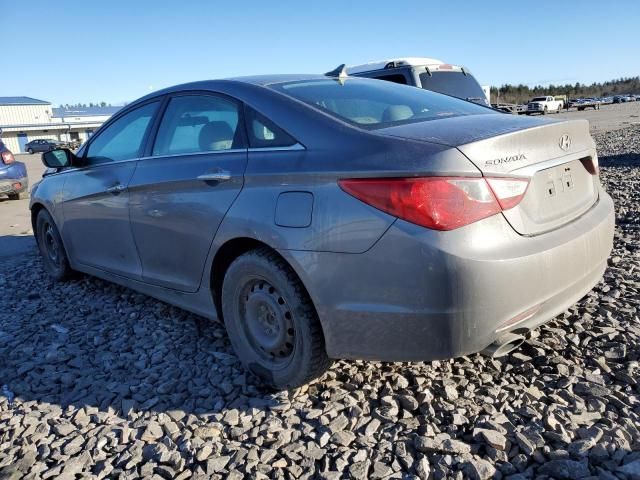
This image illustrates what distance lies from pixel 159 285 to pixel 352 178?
175 cm

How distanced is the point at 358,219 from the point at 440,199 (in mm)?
339

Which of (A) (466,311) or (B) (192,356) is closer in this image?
(A) (466,311)

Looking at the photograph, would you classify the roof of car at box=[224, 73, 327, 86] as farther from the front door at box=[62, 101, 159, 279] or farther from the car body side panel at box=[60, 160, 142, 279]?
the car body side panel at box=[60, 160, 142, 279]

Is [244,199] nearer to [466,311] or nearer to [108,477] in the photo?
[466,311]

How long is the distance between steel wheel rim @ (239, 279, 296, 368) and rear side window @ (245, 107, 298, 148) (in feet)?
2.28

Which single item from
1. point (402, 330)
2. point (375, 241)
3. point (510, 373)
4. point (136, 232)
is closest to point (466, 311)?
point (402, 330)

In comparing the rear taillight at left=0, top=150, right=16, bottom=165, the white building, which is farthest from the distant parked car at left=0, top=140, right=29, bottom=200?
the white building

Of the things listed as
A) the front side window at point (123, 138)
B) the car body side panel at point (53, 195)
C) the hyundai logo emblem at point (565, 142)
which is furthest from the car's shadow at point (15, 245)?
the hyundai logo emblem at point (565, 142)

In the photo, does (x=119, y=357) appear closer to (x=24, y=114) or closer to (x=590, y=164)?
(x=590, y=164)

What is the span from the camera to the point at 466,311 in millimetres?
2105

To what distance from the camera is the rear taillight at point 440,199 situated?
2072 mm

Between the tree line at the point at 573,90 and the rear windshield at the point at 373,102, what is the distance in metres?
89.9

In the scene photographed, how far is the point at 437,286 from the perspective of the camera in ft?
6.81

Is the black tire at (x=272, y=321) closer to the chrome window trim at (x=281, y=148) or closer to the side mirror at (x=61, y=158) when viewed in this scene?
the chrome window trim at (x=281, y=148)
